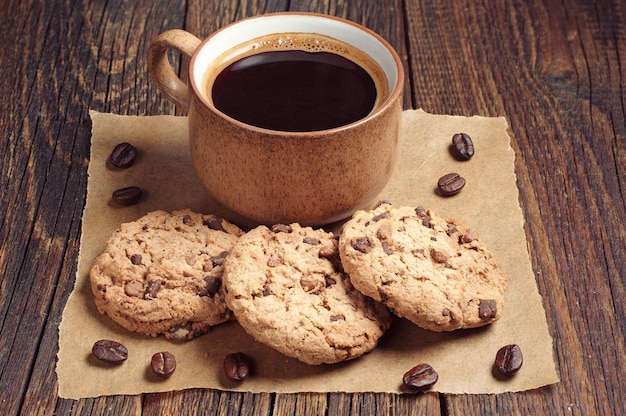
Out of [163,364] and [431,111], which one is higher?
[431,111]

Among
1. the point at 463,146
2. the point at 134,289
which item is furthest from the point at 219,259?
the point at 463,146

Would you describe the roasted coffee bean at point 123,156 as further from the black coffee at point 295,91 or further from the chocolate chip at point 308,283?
the chocolate chip at point 308,283

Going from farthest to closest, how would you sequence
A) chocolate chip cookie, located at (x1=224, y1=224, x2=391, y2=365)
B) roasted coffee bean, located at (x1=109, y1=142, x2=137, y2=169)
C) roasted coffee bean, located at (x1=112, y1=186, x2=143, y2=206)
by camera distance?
1. roasted coffee bean, located at (x1=109, y1=142, x2=137, y2=169)
2. roasted coffee bean, located at (x1=112, y1=186, x2=143, y2=206)
3. chocolate chip cookie, located at (x1=224, y1=224, x2=391, y2=365)

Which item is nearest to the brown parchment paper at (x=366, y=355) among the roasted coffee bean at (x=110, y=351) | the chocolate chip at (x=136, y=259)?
the roasted coffee bean at (x=110, y=351)

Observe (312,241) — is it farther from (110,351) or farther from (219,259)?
(110,351)

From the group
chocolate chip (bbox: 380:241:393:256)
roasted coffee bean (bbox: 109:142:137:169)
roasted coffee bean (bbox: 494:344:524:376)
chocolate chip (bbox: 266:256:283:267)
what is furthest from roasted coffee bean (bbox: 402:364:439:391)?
roasted coffee bean (bbox: 109:142:137:169)

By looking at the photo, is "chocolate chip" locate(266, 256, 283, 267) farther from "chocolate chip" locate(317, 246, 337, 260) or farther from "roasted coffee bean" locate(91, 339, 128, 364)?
"roasted coffee bean" locate(91, 339, 128, 364)
